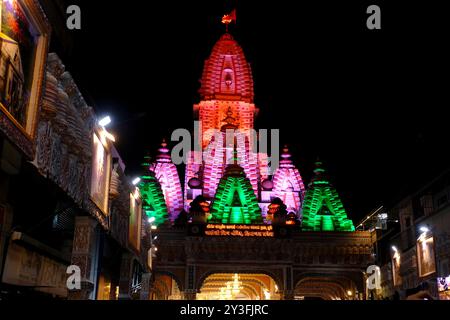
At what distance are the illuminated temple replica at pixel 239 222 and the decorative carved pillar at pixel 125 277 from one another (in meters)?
20.0

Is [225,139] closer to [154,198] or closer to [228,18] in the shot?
[154,198]

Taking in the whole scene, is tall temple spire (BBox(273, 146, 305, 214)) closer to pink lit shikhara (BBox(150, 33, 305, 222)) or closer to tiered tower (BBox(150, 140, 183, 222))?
pink lit shikhara (BBox(150, 33, 305, 222))

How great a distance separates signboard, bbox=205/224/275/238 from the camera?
41.7 meters

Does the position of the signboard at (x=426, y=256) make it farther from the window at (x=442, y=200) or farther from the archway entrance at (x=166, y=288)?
the archway entrance at (x=166, y=288)

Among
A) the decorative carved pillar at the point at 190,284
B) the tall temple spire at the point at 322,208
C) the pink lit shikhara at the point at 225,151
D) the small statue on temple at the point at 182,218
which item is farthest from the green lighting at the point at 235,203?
the decorative carved pillar at the point at 190,284

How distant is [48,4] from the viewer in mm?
15633

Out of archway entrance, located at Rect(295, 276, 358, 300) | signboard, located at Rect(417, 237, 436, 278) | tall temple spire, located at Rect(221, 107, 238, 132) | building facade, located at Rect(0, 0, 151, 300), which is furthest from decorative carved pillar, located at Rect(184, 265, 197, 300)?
building facade, located at Rect(0, 0, 151, 300)

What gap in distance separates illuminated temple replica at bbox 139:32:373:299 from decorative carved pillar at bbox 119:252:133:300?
20.0 metres

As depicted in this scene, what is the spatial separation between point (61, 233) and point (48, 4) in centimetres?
718

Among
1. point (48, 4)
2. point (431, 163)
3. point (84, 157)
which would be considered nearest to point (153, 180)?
point (431, 163)

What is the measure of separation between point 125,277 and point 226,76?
152 feet

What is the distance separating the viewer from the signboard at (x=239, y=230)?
41.7 m
